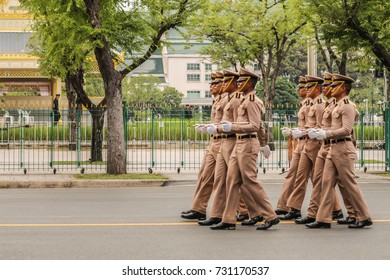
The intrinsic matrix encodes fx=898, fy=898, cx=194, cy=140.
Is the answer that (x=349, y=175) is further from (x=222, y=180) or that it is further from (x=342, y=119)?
(x=222, y=180)

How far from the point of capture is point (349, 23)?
2320 cm

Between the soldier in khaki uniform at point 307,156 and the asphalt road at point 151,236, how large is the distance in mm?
457

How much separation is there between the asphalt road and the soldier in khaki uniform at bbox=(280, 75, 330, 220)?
0.46 meters

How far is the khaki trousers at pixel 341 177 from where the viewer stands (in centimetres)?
1194

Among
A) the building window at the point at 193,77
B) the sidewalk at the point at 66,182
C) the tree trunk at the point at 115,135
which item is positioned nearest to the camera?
the sidewalk at the point at 66,182

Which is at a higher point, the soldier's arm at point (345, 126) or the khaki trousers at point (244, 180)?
the soldier's arm at point (345, 126)

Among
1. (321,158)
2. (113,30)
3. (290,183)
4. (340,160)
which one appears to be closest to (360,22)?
(113,30)

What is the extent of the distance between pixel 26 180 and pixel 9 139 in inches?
228

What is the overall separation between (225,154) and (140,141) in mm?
13696

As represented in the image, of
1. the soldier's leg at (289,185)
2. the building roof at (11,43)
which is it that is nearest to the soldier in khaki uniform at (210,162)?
the soldier's leg at (289,185)

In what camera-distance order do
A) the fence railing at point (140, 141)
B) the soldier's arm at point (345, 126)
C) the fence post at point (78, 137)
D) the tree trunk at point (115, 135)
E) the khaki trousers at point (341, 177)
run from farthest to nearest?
1. the fence railing at point (140, 141)
2. the fence post at point (78, 137)
3. the tree trunk at point (115, 135)
4. the khaki trousers at point (341, 177)
5. the soldier's arm at point (345, 126)

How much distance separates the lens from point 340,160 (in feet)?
39.2

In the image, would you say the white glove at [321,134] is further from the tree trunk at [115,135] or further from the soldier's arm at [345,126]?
the tree trunk at [115,135]

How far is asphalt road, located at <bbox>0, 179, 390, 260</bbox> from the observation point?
32.1ft
